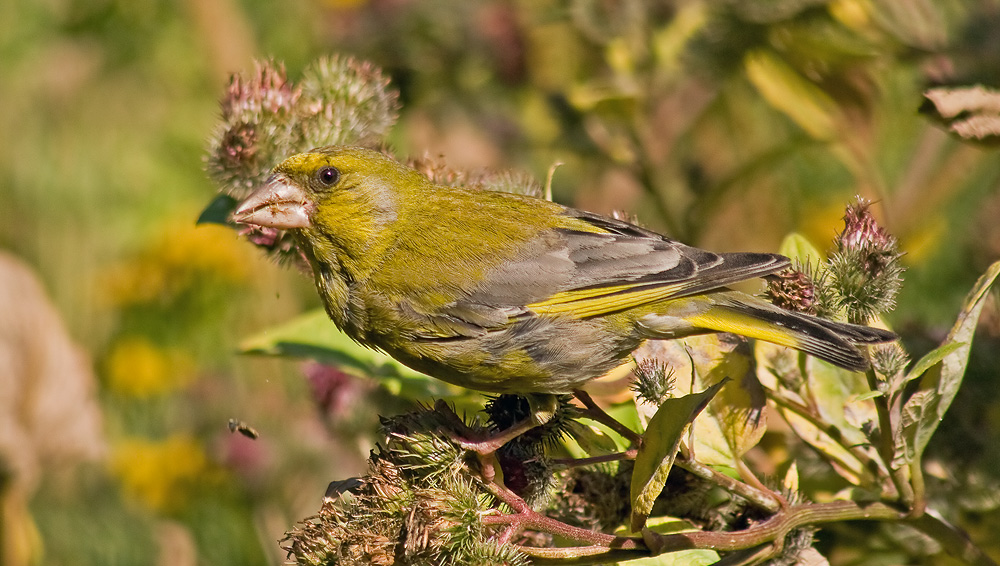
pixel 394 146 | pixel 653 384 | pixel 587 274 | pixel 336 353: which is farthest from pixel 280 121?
pixel 653 384

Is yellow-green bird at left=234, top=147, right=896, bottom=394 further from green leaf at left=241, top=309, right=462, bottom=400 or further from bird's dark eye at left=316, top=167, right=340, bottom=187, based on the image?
green leaf at left=241, top=309, right=462, bottom=400

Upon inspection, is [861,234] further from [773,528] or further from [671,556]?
[671,556]

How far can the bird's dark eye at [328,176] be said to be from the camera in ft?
9.91

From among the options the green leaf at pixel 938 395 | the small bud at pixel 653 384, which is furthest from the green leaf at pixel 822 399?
the small bud at pixel 653 384

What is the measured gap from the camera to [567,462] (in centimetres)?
234

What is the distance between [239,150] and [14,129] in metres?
4.15

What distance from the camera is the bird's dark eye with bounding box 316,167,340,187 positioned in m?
3.02

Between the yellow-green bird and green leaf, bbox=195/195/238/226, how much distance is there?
0.25 metres

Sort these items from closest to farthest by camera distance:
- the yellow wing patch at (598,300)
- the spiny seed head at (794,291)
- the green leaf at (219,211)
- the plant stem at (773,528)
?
1. the plant stem at (773,528)
2. the spiny seed head at (794,291)
3. the yellow wing patch at (598,300)
4. the green leaf at (219,211)

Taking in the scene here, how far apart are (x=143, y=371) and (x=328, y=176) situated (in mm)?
2864

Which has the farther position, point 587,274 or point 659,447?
point 587,274

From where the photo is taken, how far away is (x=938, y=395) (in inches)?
91.8

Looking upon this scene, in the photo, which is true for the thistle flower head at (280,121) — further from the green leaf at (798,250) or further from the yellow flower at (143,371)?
the yellow flower at (143,371)

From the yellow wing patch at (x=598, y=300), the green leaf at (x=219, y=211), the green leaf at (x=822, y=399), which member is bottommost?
the green leaf at (x=822, y=399)
